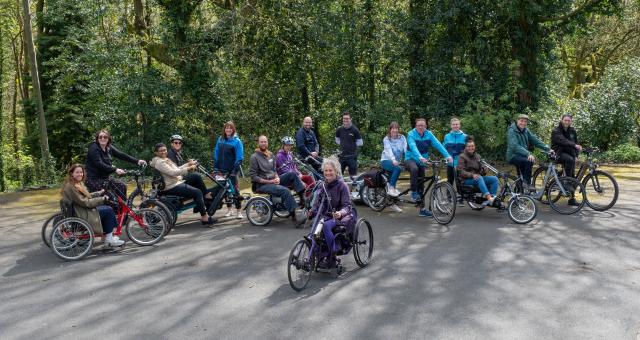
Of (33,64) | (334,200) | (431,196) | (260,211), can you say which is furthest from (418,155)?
(33,64)

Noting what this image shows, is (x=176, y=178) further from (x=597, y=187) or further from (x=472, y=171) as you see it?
(x=597, y=187)

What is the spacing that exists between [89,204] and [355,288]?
12.9 feet

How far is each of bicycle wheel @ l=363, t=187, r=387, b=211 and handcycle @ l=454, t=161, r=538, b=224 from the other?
1.46 m

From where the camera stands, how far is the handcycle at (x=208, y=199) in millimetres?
9820

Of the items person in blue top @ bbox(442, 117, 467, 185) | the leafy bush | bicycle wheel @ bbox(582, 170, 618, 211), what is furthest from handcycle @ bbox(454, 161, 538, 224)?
the leafy bush

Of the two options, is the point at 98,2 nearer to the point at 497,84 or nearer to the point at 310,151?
the point at 310,151

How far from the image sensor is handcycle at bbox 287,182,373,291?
6.52 m

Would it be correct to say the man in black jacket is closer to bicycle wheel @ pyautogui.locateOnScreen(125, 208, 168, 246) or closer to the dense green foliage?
the dense green foliage

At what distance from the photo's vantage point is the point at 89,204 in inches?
322

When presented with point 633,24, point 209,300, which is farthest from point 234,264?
point 633,24

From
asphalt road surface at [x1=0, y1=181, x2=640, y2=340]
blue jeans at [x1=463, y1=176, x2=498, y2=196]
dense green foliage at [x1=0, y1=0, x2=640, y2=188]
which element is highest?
dense green foliage at [x1=0, y1=0, x2=640, y2=188]

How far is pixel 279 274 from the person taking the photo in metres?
7.21

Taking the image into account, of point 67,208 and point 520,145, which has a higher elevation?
point 520,145

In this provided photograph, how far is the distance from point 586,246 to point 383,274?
3.05m
